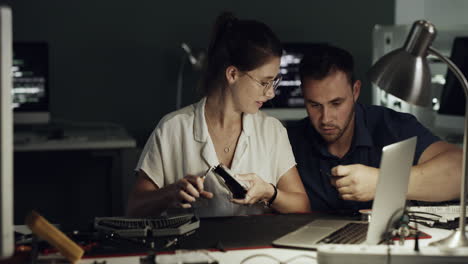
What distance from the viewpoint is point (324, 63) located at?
2264 millimetres

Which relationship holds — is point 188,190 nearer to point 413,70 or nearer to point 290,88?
point 413,70

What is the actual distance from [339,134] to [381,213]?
0.86m

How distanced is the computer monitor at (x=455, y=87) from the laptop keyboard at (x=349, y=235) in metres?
1.62

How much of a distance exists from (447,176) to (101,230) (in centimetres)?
111

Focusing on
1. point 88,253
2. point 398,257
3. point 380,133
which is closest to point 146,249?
point 88,253

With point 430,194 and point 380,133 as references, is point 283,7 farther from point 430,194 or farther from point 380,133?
point 430,194

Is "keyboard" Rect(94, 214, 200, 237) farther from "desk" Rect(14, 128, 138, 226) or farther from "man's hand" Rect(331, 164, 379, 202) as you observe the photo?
"desk" Rect(14, 128, 138, 226)

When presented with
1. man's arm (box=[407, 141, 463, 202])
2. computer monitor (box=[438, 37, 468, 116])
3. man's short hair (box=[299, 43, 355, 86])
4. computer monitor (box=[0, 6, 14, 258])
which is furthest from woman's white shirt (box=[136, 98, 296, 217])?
computer monitor (box=[438, 37, 468, 116])

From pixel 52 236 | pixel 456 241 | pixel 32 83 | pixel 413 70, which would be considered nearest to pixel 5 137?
pixel 52 236

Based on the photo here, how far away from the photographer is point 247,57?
6.82ft

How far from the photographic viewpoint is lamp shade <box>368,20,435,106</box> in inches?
58.6

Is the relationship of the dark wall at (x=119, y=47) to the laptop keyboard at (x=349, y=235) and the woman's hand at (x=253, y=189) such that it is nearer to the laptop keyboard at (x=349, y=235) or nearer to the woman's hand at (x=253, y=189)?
the woman's hand at (x=253, y=189)

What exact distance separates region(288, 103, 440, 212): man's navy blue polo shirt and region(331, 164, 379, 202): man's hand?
39cm

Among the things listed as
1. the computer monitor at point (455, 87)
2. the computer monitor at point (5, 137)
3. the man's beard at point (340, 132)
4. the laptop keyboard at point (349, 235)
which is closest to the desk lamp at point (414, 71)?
the laptop keyboard at point (349, 235)
